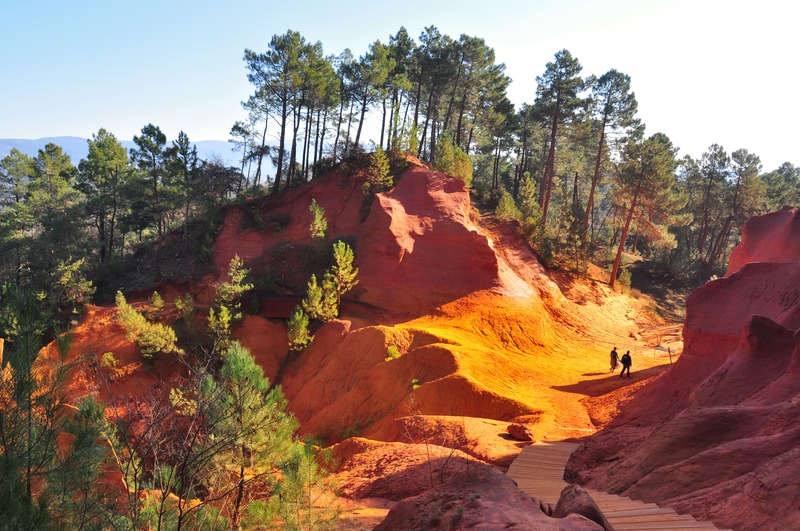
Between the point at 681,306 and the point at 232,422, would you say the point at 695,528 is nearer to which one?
the point at 232,422

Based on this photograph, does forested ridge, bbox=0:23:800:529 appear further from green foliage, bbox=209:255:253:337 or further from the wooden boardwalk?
the wooden boardwalk

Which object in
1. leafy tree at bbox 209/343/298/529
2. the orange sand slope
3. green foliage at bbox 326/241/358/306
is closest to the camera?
leafy tree at bbox 209/343/298/529

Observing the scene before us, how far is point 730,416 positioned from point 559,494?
3.32m

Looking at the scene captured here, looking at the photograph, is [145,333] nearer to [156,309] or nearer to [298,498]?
[156,309]

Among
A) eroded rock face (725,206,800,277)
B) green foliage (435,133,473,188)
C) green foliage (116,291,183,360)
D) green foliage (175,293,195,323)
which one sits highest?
green foliage (435,133,473,188)

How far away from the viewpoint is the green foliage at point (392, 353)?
812 inches

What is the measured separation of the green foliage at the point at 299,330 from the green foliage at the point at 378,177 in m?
11.5

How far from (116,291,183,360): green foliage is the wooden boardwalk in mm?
17226

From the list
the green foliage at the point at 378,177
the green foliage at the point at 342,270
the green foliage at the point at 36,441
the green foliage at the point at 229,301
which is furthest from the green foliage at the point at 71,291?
the green foliage at the point at 36,441

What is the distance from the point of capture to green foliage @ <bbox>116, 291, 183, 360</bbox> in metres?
22.5

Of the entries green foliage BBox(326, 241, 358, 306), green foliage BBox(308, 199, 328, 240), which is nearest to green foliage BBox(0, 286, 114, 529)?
green foliage BBox(326, 241, 358, 306)

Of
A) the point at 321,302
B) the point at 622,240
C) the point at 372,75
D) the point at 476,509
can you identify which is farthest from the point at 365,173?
the point at 476,509

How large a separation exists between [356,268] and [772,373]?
67.9 feet

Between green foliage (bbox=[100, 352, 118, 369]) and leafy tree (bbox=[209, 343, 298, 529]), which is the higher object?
leafy tree (bbox=[209, 343, 298, 529])
